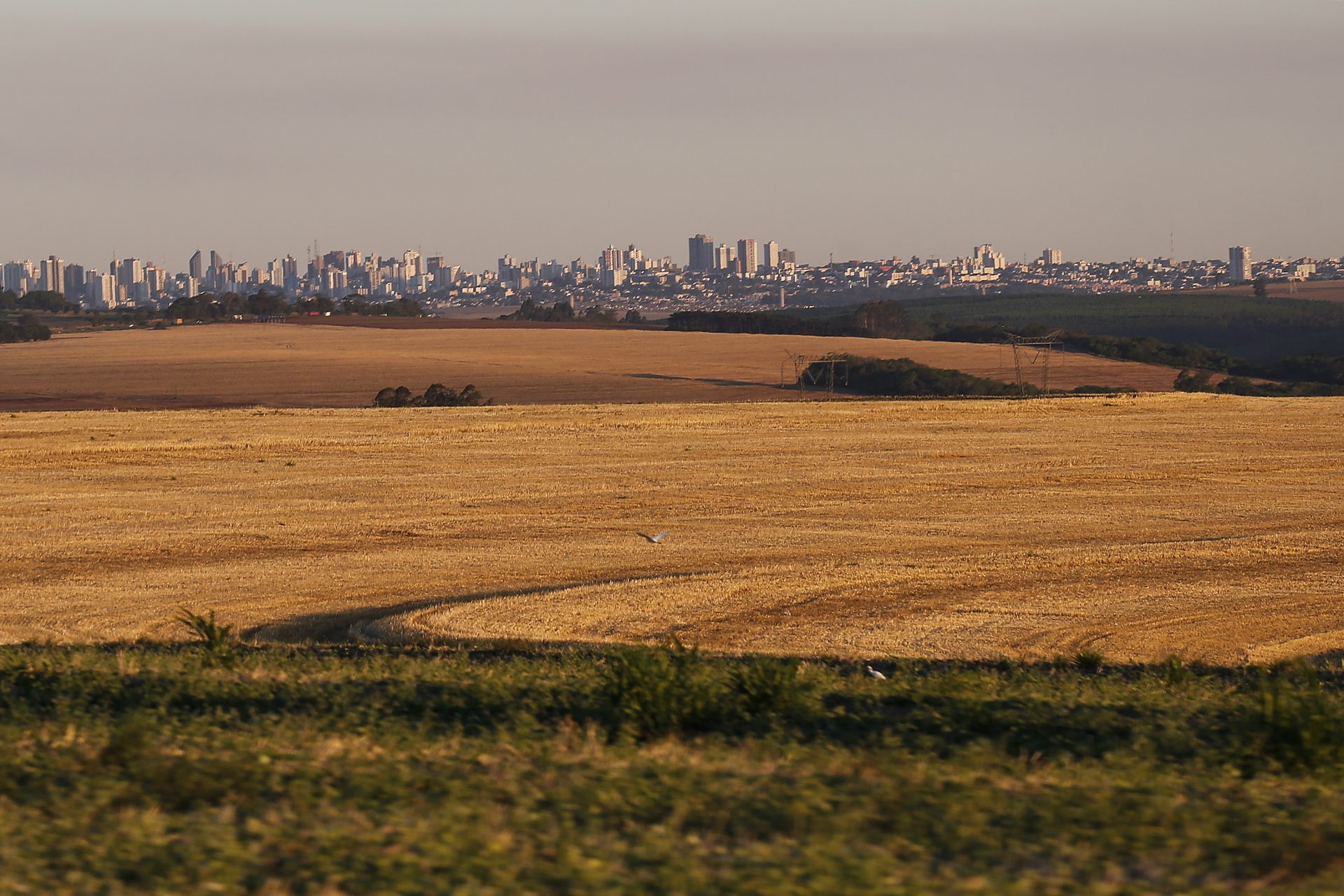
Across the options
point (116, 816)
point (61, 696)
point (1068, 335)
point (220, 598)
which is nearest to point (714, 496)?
point (220, 598)

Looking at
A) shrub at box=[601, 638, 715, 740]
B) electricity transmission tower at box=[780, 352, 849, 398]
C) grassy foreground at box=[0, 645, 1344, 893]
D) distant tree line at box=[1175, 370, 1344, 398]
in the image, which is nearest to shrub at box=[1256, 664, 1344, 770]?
grassy foreground at box=[0, 645, 1344, 893]

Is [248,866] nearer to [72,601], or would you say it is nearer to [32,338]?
[72,601]

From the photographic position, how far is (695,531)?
30297mm

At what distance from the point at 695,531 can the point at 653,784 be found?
23614 mm

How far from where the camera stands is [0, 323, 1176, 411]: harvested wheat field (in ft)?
283

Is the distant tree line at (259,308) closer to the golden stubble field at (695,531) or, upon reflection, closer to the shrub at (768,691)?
the golden stubble field at (695,531)

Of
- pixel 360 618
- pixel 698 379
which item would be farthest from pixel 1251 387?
pixel 360 618

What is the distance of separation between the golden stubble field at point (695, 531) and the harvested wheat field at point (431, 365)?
98.0 feet

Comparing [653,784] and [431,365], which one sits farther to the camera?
[431,365]

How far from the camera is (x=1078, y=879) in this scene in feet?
17.9

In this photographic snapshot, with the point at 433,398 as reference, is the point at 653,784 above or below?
above

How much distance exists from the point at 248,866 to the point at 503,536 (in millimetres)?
24264

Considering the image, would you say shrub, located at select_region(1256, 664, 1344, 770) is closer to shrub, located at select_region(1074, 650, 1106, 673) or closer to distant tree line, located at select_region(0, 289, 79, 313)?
shrub, located at select_region(1074, 650, 1106, 673)

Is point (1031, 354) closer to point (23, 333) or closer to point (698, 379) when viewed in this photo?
point (698, 379)
